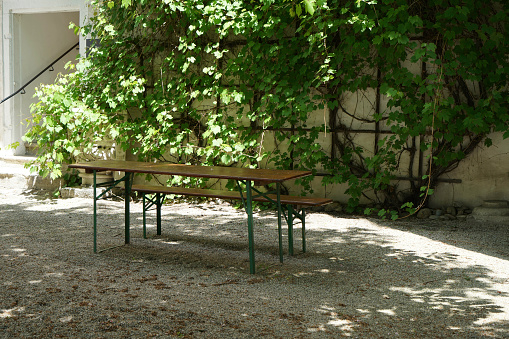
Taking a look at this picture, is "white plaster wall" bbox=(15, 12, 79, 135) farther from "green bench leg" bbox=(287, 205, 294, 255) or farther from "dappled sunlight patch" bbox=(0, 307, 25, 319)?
"dappled sunlight patch" bbox=(0, 307, 25, 319)

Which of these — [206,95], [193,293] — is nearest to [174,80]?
[206,95]

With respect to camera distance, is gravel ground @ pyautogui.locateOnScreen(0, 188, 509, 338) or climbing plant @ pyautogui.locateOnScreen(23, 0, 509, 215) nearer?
gravel ground @ pyautogui.locateOnScreen(0, 188, 509, 338)

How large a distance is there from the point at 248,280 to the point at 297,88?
3.11m

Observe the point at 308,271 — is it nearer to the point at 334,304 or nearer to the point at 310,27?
the point at 334,304

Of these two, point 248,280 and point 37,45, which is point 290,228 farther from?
point 37,45

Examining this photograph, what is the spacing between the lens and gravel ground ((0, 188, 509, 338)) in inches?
137

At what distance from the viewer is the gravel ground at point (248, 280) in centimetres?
348

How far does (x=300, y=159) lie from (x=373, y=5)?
203 cm

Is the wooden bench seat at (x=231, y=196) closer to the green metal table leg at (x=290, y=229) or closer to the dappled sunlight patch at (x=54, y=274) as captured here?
the green metal table leg at (x=290, y=229)

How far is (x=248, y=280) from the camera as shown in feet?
14.6

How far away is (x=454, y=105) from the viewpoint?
6.75 metres

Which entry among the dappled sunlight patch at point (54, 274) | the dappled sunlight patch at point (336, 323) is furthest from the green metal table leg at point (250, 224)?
the dappled sunlight patch at point (54, 274)

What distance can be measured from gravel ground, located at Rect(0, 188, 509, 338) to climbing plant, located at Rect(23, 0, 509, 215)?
919mm

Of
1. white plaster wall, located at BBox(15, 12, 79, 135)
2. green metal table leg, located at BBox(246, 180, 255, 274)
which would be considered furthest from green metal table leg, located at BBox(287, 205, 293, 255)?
white plaster wall, located at BBox(15, 12, 79, 135)
